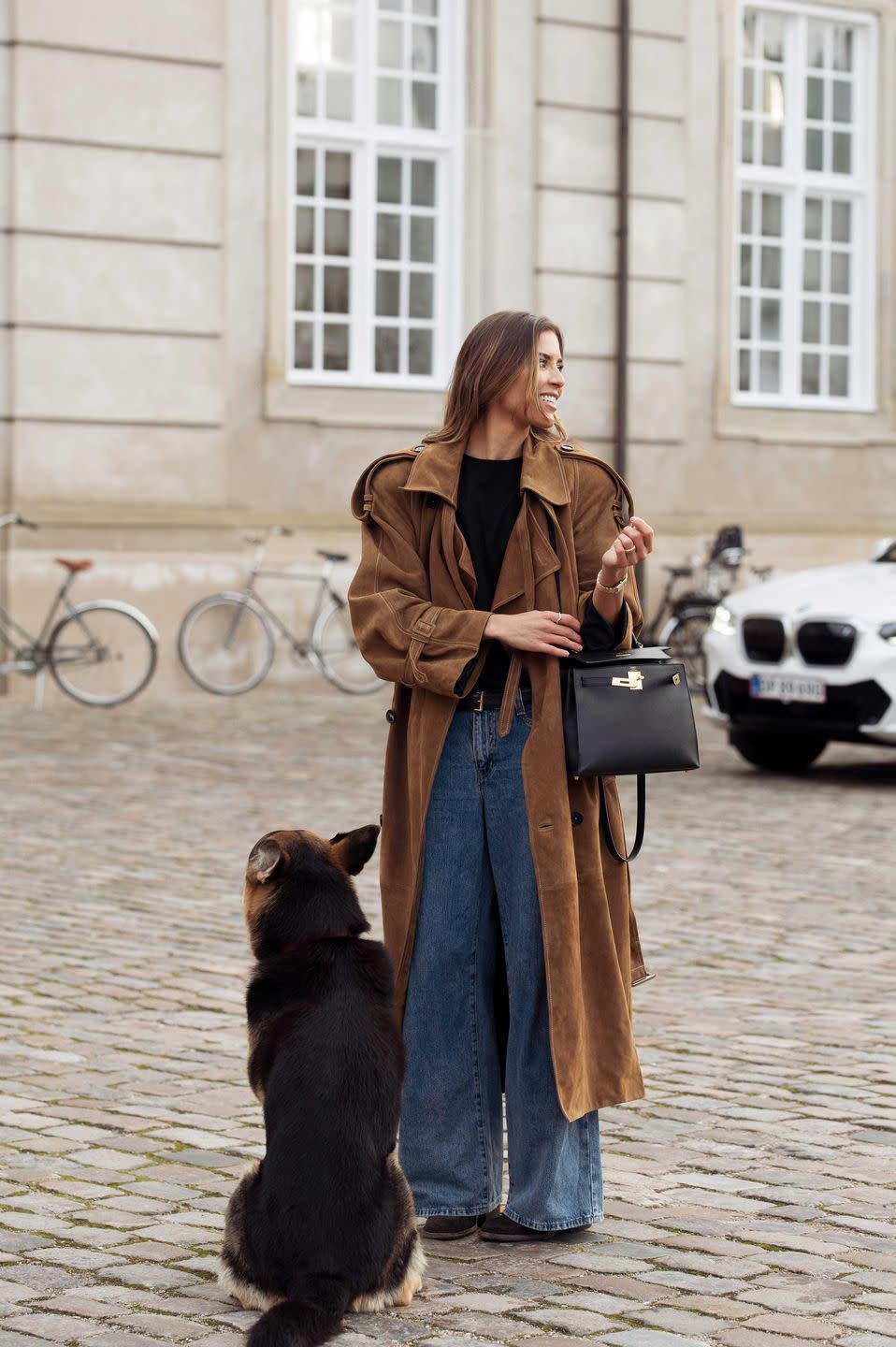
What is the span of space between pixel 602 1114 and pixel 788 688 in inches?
258

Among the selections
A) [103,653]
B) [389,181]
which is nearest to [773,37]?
[389,181]

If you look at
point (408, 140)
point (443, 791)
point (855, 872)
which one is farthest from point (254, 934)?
point (408, 140)

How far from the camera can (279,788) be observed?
11.3 meters

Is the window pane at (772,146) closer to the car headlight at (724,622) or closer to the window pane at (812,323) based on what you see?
the window pane at (812,323)

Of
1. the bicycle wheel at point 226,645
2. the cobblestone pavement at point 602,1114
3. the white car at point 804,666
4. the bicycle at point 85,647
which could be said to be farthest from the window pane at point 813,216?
the cobblestone pavement at point 602,1114

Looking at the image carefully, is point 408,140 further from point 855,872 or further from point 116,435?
point 855,872

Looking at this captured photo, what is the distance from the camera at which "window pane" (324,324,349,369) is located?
57.8 feet

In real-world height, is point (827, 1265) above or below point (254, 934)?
below

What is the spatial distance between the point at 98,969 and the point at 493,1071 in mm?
2853

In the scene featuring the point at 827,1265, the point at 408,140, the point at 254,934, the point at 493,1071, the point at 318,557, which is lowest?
the point at 827,1265

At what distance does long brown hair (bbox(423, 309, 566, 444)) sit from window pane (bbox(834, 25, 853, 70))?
16691 millimetres

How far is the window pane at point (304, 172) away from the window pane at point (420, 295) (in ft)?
3.84

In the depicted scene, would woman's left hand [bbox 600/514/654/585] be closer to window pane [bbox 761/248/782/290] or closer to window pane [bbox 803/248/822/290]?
window pane [bbox 761/248/782/290]

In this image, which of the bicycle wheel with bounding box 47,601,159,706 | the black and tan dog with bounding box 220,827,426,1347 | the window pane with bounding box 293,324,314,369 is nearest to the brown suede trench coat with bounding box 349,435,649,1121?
the black and tan dog with bounding box 220,827,426,1347
